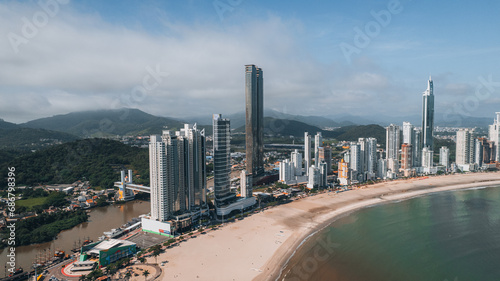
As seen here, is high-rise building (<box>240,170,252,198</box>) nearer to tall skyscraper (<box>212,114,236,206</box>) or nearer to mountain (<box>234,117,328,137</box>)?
tall skyscraper (<box>212,114,236,206</box>)

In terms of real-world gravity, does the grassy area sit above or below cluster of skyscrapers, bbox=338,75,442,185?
below

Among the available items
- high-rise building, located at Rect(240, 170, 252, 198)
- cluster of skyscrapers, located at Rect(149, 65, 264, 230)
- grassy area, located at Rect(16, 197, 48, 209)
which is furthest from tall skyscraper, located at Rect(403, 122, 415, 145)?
grassy area, located at Rect(16, 197, 48, 209)

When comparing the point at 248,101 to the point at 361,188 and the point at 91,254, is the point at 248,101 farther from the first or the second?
the point at 91,254

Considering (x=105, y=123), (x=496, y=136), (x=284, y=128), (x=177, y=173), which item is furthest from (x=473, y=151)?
(x=105, y=123)

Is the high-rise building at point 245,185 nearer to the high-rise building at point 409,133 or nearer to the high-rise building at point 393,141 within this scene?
the high-rise building at point 393,141

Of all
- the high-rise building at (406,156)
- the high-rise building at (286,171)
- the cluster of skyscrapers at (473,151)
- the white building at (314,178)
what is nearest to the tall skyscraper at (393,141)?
the high-rise building at (406,156)

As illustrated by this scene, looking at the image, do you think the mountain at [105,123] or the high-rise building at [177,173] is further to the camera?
the mountain at [105,123]
